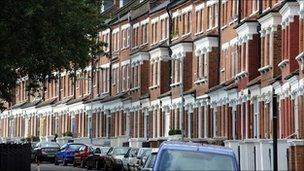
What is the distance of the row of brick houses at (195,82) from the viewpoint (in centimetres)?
4816

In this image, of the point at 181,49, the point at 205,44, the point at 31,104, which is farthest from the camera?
the point at 31,104

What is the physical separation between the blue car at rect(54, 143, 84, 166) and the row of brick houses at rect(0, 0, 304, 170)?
532 centimetres

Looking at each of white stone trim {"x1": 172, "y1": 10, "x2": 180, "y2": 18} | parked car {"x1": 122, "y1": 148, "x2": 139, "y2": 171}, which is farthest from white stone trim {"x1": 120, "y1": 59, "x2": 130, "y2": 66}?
parked car {"x1": 122, "y1": 148, "x2": 139, "y2": 171}

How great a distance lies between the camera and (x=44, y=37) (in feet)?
124

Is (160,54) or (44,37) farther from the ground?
(160,54)

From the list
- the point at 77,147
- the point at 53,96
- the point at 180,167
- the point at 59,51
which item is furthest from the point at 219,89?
the point at 53,96

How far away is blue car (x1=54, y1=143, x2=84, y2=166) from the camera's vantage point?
70.1 meters

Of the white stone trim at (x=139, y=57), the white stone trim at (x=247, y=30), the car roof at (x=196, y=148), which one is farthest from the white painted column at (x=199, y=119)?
the car roof at (x=196, y=148)

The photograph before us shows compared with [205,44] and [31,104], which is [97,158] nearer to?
[205,44]

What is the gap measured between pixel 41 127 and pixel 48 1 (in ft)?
266

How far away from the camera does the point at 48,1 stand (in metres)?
36.8

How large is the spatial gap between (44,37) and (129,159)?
1525 cm

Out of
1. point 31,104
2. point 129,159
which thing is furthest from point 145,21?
point 31,104

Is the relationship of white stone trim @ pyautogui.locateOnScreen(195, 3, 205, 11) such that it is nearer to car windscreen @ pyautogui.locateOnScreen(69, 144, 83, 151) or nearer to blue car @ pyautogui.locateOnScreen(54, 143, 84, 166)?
blue car @ pyautogui.locateOnScreen(54, 143, 84, 166)
